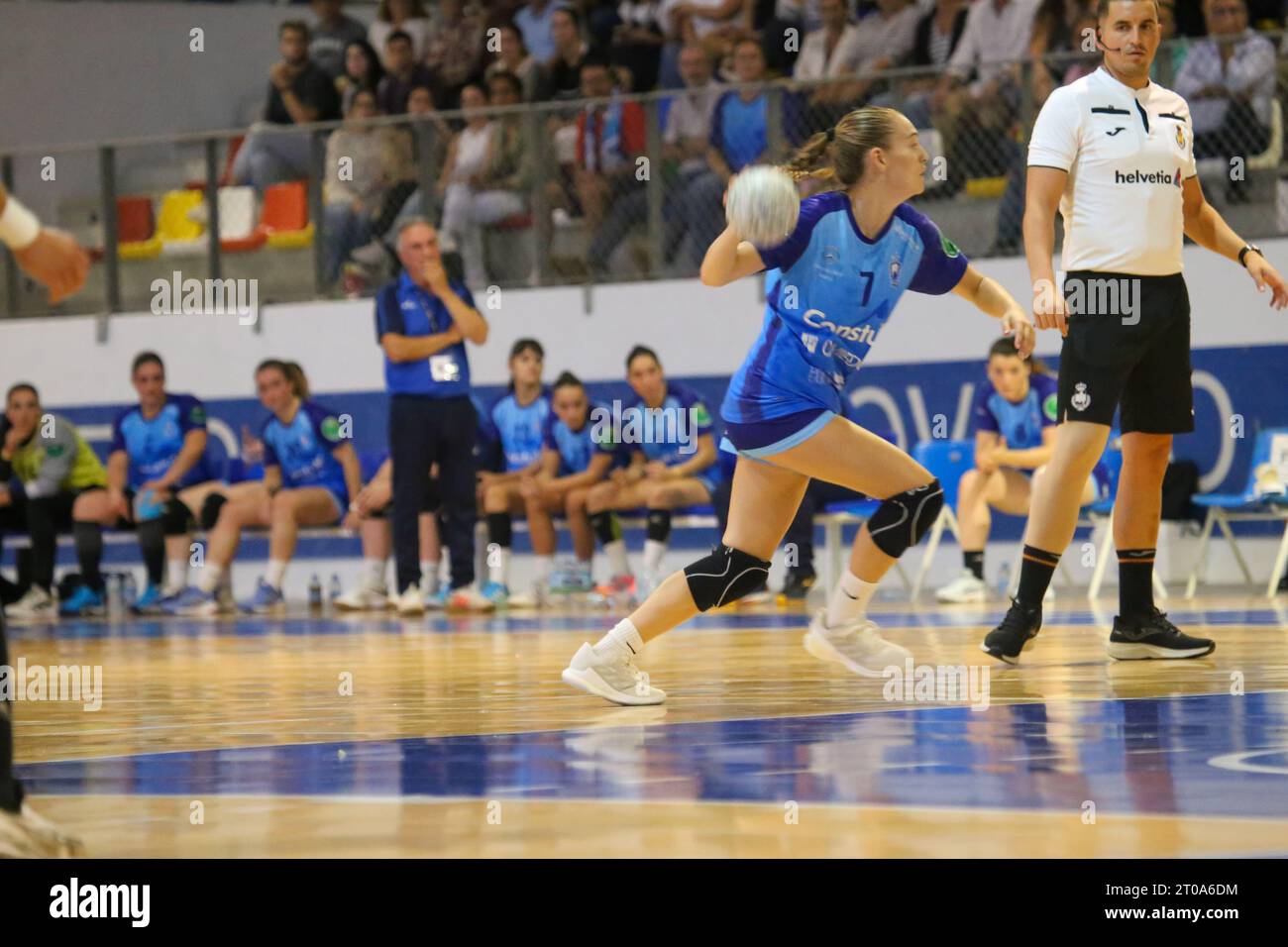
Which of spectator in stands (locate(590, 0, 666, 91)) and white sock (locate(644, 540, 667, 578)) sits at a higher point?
spectator in stands (locate(590, 0, 666, 91))

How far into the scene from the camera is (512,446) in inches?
591

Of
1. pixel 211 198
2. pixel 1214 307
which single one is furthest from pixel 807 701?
pixel 211 198

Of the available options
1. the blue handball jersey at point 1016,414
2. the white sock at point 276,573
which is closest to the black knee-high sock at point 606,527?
the white sock at point 276,573

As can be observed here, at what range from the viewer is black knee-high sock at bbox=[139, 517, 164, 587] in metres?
15.4

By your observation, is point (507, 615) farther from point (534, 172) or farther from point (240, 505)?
point (534, 172)

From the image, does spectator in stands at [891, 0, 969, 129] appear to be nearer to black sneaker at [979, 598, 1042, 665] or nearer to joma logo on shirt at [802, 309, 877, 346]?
black sneaker at [979, 598, 1042, 665]

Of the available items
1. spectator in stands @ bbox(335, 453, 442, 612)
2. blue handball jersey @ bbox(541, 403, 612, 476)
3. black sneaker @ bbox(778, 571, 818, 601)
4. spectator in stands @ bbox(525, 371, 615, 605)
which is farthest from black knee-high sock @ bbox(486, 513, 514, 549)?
black sneaker @ bbox(778, 571, 818, 601)

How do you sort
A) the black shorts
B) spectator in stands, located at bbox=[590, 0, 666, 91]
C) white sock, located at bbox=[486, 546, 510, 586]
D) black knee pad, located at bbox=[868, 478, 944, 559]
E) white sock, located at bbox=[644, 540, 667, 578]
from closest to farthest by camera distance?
black knee pad, located at bbox=[868, 478, 944, 559], the black shorts, white sock, located at bbox=[644, 540, 667, 578], white sock, located at bbox=[486, 546, 510, 586], spectator in stands, located at bbox=[590, 0, 666, 91]

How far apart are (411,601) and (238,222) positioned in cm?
521

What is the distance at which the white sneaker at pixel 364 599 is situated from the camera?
14.5m

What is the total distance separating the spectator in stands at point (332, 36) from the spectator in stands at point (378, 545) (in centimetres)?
510

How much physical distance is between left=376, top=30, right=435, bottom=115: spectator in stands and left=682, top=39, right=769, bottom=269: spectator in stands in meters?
3.20

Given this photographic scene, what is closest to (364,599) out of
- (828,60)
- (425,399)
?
(425,399)
